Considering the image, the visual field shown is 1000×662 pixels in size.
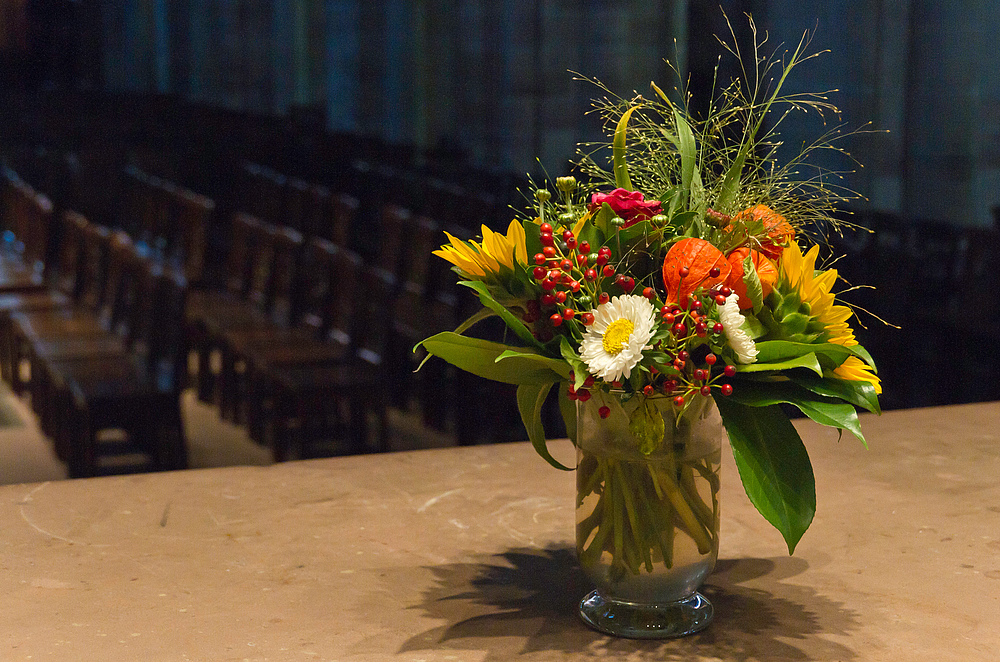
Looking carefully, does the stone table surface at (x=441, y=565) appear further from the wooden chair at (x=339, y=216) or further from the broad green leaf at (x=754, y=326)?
the wooden chair at (x=339, y=216)

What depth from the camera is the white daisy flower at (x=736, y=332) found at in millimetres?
1098

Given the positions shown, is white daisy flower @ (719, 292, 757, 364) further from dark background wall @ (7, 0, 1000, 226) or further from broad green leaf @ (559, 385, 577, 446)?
dark background wall @ (7, 0, 1000, 226)

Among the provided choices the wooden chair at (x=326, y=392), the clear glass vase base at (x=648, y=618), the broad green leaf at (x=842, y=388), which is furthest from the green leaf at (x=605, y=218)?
the wooden chair at (x=326, y=392)

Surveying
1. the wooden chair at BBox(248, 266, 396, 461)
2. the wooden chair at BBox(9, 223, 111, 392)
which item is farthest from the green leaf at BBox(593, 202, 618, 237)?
the wooden chair at BBox(9, 223, 111, 392)

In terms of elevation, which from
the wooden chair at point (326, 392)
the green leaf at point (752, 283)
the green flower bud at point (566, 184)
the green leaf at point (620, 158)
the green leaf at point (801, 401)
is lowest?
the wooden chair at point (326, 392)

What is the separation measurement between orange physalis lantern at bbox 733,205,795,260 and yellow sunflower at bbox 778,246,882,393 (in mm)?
25

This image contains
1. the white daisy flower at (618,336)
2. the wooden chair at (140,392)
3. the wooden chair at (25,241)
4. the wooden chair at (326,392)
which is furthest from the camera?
the wooden chair at (326,392)

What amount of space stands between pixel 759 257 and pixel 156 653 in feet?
2.56

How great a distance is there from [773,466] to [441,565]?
527mm

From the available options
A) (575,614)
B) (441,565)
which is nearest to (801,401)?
(575,614)

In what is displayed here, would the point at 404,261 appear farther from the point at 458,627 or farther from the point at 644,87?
the point at 458,627

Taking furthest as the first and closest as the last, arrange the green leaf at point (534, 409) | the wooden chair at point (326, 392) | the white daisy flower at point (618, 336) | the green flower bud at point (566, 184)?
the wooden chair at point (326, 392) → the green leaf at point (534, 409) → the green flower bud at point (566, 184) → the white daisy flower at point (618, 336)

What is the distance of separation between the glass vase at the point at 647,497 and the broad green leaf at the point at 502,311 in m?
0.10

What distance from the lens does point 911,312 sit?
3906 mm
